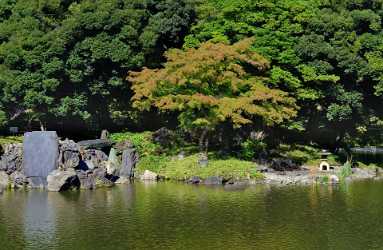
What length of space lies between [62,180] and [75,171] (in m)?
1.73

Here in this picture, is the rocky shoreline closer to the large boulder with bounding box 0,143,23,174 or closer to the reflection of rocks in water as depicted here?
the large boulder with bounding box 0,143,23,174

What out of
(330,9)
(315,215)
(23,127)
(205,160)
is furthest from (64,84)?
(315,215)

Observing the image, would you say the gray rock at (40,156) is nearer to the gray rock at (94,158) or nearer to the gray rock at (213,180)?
the gray rock at (94,158)

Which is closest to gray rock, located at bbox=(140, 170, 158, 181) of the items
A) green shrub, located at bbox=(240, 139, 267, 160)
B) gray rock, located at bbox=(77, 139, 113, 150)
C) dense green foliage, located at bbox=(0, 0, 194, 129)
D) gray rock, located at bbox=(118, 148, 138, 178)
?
gray rock, located at bbox=(118, 148, 138, 178)

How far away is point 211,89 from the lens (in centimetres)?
4653

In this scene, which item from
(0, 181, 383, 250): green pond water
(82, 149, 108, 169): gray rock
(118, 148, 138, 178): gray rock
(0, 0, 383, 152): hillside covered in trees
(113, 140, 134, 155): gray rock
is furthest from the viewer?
(0, 0, 383, 152): hillside covered in trees

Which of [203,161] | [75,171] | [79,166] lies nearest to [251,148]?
[203,161]

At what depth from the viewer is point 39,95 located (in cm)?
4906

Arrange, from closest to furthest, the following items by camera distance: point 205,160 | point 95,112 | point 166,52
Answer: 1. point 205,160
2. point 166,52
3. point 95,112

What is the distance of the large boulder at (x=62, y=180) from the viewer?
40531mm

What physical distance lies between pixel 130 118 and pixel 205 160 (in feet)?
38.0

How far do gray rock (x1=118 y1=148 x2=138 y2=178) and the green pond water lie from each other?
3925mm

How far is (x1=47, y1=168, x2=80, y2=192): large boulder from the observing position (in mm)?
40531

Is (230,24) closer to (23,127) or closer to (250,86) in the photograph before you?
(250,86)
